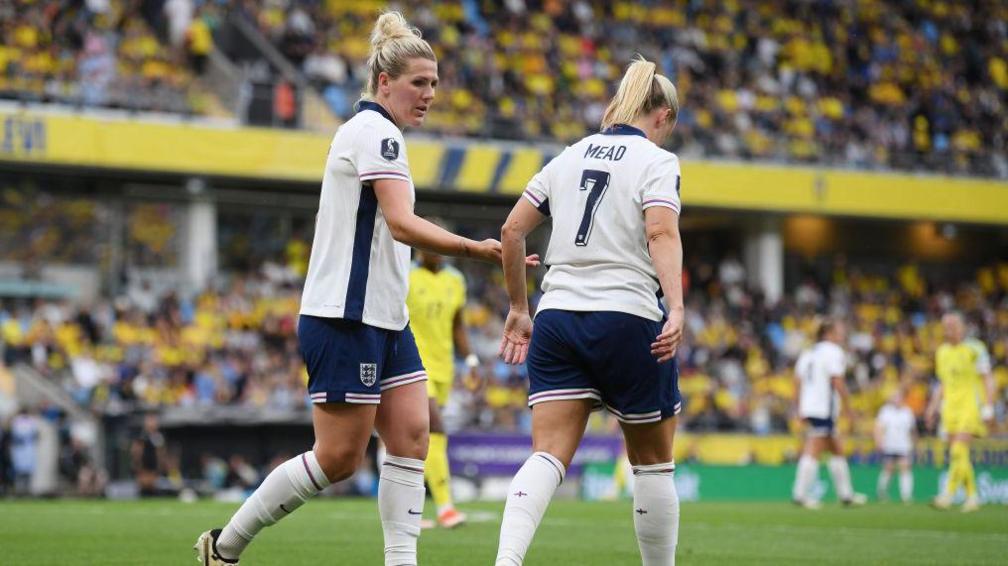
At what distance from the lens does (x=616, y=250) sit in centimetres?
646

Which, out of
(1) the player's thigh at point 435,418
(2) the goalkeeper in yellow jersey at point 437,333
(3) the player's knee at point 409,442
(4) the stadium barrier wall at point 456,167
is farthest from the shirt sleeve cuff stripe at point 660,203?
(4) the stadium barrier wall at point 456,167

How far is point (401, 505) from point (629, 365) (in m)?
1.16

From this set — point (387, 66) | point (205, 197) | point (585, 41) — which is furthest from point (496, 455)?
point (387, 66)

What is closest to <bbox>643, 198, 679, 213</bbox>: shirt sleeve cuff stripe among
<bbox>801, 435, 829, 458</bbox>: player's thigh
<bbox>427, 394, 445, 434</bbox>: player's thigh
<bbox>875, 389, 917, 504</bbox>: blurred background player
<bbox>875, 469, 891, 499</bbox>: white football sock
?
<bbox>427, 394, 445, 434</bbox>: player's thigh

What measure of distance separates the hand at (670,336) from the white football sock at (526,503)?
649mm

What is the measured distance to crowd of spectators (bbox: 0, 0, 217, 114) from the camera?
27.2 metres

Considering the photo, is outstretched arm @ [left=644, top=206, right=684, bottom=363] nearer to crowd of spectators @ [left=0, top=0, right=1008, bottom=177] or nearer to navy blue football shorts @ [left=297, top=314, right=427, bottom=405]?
navy blue football shorts @ [left=297, top=314, right=427, bottom=405]

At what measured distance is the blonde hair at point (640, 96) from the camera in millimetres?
6691

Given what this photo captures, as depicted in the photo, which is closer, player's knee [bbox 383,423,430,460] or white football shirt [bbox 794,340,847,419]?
player's knee [bbox 383,423,430,460]

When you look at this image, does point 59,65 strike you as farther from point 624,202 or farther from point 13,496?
point 624,202

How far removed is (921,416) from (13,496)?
1802 centimetres

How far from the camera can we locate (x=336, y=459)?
6.61m

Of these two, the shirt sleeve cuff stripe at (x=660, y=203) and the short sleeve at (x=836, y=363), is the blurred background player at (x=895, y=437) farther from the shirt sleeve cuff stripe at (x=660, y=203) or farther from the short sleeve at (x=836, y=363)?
the shirt sleeve cuff stripe at (x=660, y=203)

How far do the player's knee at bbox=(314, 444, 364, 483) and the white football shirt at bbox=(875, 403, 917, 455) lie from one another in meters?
20.6
